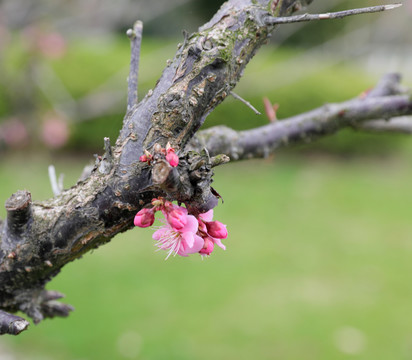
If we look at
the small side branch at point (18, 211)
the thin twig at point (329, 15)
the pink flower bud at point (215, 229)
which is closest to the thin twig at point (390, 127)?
the thin twig at point (329, 15)

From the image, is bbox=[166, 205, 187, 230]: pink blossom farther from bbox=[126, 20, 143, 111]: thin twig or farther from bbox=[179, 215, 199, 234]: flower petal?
bbox=[126, 20, 143, 111]: thin twig

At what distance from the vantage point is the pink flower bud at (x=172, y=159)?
0.91 meters

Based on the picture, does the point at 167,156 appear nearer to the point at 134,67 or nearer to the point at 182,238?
the point at 182,238

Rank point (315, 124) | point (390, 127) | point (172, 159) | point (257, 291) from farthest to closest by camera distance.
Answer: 1. point (257, 291)
2. point (390, 127)
3. point (315, 124)
4. point (172, 159)

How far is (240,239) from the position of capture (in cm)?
590

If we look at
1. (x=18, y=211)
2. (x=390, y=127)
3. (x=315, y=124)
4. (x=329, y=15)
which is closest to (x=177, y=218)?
(x=18, y=211)

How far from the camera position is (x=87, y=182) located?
1.12m

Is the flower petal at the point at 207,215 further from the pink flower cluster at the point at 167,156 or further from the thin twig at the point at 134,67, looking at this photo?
the thin twig at the point at 134,67

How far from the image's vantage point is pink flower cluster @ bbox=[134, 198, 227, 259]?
99 centimetres

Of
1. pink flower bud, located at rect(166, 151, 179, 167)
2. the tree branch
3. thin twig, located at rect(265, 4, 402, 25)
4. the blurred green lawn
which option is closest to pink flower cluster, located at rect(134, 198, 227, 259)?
pink flower bud, located at rect(166, 151, 179, 167)

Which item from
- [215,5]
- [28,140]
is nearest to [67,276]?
[28,140]

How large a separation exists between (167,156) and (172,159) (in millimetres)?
16

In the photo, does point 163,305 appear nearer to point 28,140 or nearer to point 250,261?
point 250,261

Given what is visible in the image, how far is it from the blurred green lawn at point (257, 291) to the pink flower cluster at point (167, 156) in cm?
316
